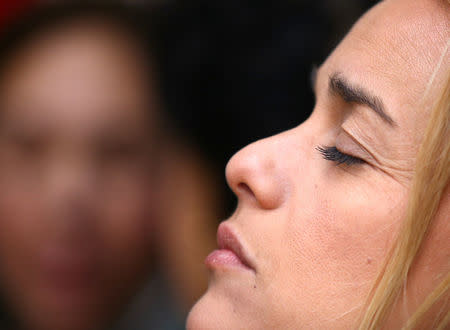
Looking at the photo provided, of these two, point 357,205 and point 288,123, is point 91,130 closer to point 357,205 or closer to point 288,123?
point 288,123

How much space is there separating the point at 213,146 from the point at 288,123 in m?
0.39

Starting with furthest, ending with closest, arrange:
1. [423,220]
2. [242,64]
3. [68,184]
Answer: [242,64] → [68,184] → [423,220]

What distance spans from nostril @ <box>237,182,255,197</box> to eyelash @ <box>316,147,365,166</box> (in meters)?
0.15

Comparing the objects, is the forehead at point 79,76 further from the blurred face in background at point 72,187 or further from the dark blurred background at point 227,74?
the dark blurred background at point 227,74

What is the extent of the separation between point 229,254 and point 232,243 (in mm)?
23

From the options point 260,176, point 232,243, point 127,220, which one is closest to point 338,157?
point 260,176

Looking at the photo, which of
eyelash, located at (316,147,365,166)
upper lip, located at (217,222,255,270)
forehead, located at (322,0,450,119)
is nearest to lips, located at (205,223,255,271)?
upper lip, located at (217,222,255,270)

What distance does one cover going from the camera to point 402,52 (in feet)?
3.17

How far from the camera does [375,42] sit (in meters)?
1.02

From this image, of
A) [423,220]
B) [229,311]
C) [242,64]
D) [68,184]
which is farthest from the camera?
[242,64]

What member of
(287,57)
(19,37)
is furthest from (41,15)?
(287,57)

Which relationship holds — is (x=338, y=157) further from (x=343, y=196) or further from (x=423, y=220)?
(x=423, y=220)

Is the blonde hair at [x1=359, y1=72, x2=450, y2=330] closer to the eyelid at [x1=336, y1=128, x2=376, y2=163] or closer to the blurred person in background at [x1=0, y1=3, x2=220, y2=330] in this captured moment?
the eyelid at [x1=336, y1=128, x2=376, y2=163]

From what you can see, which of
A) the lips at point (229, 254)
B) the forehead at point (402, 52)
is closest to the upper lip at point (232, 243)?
the lips at point (229, 254)
